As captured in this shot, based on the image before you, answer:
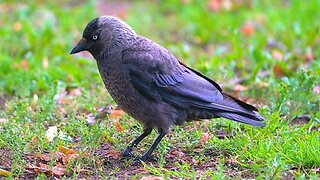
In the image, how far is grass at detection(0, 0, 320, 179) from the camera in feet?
17.7

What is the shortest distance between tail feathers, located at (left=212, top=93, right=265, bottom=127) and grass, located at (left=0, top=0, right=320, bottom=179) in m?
0.17

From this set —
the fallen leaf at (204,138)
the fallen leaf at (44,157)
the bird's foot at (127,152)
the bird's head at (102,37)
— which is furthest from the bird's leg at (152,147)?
the bird's head at (102,37)

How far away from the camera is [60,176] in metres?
5.19

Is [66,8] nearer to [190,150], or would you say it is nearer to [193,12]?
[193,12]

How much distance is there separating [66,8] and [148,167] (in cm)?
655

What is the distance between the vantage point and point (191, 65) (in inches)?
342

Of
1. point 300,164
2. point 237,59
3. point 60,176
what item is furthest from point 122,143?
point 237,59

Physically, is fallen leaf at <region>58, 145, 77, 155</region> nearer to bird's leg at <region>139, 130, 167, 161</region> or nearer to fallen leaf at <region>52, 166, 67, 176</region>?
fallen leaf at <region>52, 166, 67, 176</region>

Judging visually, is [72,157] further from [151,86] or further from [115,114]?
[115,114]

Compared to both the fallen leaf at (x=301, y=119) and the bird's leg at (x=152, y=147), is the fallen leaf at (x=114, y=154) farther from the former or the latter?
the fallen leaf at (x=301, y=119)

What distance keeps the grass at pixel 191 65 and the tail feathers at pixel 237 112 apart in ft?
0.55

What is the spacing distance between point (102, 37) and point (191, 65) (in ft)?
9.29

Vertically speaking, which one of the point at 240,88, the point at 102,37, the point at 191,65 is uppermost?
the point at 191,65

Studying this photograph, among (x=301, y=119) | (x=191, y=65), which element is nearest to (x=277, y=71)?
(x=191, y=65)
